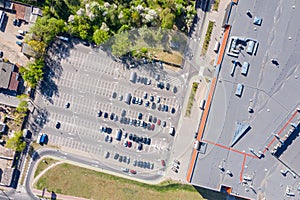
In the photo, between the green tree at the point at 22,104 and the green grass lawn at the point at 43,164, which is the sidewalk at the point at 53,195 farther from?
the green tree at the point at 22,104

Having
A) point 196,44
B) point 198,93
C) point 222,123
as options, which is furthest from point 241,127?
point 196,44

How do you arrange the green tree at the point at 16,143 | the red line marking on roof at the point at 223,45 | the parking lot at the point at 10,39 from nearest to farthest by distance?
the red line marking on roof at the point at 223,45 → the green tree at the point at 16,143 → the parking lot at the point at 10,39

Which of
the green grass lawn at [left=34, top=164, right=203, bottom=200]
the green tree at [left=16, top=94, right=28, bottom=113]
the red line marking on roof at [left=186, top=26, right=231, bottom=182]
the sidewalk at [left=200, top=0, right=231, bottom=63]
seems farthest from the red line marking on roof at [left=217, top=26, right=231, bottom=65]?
the green tree at [left=16, top=94, right=28, bottom=113]

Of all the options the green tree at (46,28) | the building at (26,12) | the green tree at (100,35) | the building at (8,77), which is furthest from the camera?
the building at (26,12)

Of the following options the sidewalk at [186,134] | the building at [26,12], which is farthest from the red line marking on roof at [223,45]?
the building at [26,12]

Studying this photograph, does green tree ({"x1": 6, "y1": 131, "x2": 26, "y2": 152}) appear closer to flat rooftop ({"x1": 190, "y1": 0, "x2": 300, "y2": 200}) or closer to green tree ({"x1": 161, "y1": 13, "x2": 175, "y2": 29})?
flat rooftop ({"x1": 190, "y1": 0, "x2": 300, "y2": 200})

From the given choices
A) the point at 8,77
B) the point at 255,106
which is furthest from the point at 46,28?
the point at 255,106
